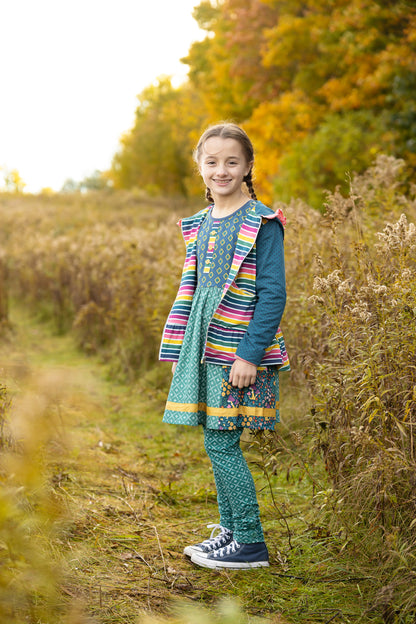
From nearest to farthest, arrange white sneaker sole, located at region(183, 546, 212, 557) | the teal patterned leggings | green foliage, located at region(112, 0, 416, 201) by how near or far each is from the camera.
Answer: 1. the teal patterned leggings
2. white sneaker sole, located at region(183, 546, 212, 557)
3. green foliage, located at region(112, 0, 416, 201)

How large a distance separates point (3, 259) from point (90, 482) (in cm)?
673

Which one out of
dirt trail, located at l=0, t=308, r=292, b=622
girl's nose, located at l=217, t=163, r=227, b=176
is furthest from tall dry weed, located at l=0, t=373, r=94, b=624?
girl's nose, located at l=217, t=163, r=227, b=176

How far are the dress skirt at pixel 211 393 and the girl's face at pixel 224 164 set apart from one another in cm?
43

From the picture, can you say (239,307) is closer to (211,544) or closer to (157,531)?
(211,544)

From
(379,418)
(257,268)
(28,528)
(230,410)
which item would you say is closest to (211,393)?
(230,410)

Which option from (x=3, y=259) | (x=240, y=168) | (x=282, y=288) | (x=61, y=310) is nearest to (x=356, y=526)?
(x=282, y=288)

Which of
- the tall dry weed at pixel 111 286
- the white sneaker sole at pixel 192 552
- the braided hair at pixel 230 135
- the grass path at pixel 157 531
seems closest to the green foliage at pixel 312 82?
the tall dry weed at pixel 111 286

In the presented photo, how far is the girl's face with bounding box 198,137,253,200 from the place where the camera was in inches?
102

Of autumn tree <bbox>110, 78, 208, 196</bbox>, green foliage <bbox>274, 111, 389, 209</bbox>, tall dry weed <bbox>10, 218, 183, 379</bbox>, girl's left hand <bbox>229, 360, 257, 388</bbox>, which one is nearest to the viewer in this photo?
girl's left hand <bbox>229, 360, 257, 388</bbox>

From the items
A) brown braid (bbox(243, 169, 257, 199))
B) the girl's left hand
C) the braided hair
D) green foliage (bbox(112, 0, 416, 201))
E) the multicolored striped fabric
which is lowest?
the girl's left hand

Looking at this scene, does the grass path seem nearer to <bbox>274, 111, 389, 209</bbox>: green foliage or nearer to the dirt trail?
the dirt trail

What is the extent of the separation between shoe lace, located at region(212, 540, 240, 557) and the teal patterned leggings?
0.04 meters

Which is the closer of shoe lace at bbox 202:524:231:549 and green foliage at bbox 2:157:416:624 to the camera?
green foliage at bbox 2:157:416:624

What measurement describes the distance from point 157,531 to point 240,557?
580mm
